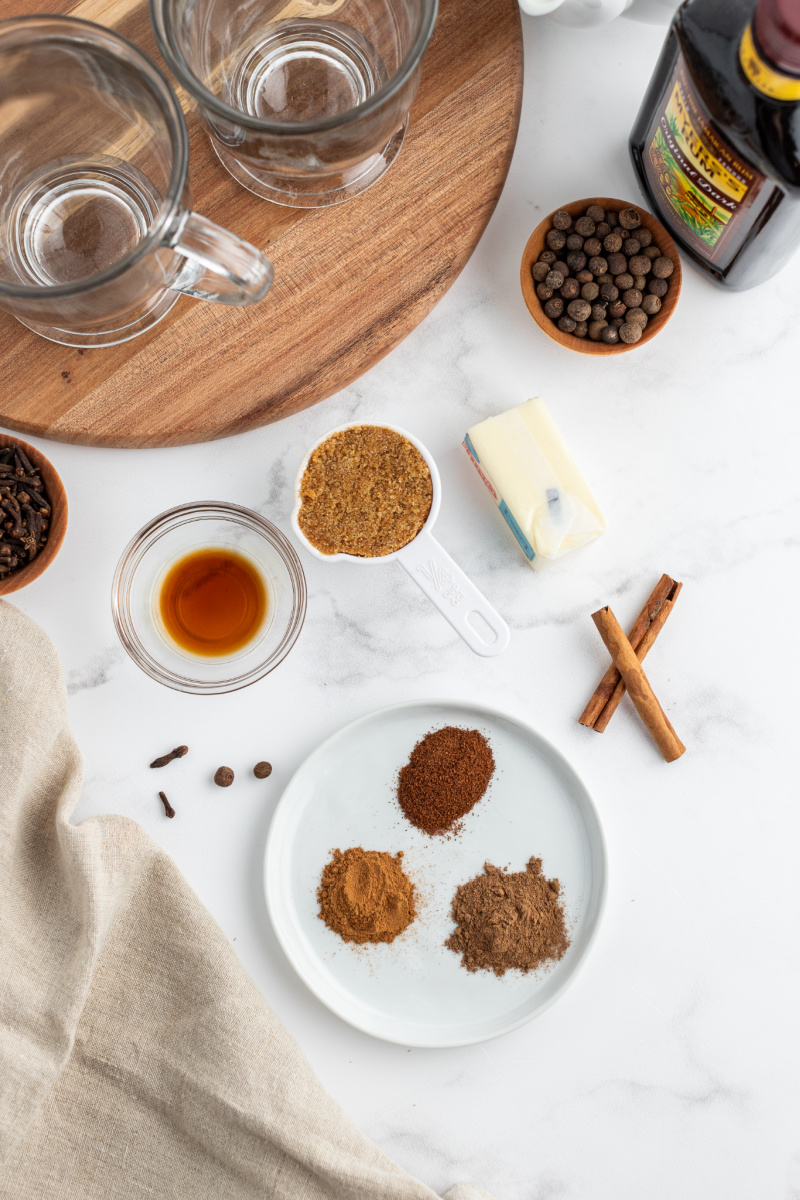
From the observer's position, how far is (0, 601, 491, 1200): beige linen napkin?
3.84 feet

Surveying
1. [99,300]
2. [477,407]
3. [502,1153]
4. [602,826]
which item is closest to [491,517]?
[477,407]

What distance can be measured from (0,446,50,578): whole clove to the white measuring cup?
12.8 inches

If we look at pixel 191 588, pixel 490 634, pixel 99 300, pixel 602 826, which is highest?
pixel 99 300

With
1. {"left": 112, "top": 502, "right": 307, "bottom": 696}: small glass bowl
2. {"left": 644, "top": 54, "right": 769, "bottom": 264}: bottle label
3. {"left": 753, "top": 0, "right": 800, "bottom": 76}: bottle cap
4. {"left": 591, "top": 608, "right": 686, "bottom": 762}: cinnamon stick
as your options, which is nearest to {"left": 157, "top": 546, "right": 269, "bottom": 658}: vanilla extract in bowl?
{"left": 112, "top": 502, "right": 307, "bottom": 696}: small glass bowl

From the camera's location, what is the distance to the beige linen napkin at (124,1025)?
117 centimetres

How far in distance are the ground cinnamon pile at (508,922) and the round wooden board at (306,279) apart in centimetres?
73

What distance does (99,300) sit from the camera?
37.4 inches

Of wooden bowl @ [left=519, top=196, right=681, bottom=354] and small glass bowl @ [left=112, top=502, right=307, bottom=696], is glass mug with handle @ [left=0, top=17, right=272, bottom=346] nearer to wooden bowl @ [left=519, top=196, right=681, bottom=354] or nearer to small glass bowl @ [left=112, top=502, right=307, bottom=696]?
small glass bowl @ [left=112, top=502, right=307, bottom=696]

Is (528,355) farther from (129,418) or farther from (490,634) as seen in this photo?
(129,418)

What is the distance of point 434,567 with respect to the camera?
1191 mm

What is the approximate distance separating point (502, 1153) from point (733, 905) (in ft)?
1.60

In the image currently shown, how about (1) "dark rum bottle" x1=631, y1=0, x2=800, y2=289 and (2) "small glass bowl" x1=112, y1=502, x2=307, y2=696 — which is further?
(2) "small glass bowl" x1=112, y1=502, x2=307, y2=696

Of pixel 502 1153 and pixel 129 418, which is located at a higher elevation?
pixel 129 418

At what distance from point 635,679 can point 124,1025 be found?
0.84m
